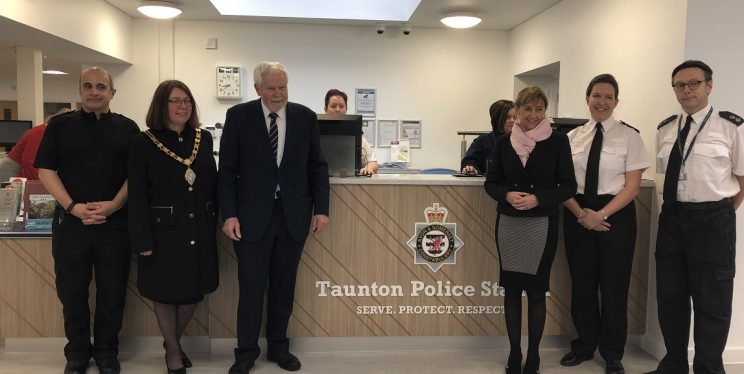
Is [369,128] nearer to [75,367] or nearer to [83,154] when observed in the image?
[83,154]

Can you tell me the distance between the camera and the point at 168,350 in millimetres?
2805

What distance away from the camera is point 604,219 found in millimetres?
2879

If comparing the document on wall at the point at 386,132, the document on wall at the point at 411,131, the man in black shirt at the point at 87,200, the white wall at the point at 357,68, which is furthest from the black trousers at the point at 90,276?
the document on wall at the point at 411,131

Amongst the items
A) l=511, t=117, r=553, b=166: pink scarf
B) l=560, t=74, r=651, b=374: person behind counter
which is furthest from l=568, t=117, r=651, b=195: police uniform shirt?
l=511, t=117, r=553, b=166: pink scarf

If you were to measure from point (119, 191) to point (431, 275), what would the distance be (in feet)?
5.83

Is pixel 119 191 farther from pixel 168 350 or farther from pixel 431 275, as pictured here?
pixel 431 275

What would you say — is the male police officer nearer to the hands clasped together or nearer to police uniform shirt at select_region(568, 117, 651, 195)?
police uniform shirt at select_region(568, 117, 651, 195)

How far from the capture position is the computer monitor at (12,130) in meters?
6.23

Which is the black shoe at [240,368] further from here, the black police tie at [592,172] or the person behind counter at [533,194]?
the black police tie at [592,172]

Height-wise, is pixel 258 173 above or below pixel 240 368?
above

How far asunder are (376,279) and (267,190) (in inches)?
35.8

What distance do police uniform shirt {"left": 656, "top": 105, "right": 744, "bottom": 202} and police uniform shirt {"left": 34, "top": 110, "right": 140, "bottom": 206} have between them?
2.85 m

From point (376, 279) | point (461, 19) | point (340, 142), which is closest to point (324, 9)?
point (461, 19)

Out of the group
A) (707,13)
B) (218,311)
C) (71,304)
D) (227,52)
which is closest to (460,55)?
(227,52)
